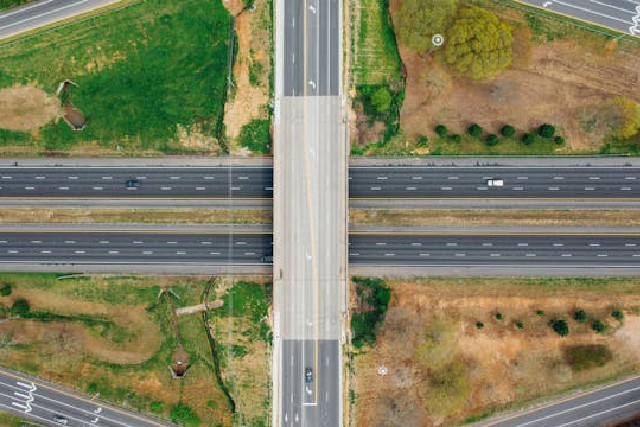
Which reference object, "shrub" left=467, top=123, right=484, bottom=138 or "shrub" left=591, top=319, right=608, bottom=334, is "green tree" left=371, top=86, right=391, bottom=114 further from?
"shrub" left=591, top=319, right=608, bottom=334

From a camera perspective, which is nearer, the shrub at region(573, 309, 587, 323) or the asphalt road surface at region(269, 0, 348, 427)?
the shrub at region(573, 309, 587, 323)

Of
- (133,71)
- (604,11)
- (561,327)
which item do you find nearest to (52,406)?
(133,71)

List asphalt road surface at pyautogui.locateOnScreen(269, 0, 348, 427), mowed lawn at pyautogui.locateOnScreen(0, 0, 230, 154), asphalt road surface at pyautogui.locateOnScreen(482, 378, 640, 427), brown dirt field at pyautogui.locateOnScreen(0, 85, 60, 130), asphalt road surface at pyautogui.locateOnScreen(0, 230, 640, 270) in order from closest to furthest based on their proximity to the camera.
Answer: asphalt road surface at pyautogui.locateOnScreen(269, 0, 348, 427) → asphalt road surface at pyautogui.locateOnScreen(482, 378, 640, 427) → asphalt road surface at pyautogui.locateOnScreen(0, 230, 640, 270) → mowed lawn at pyautogui.locateOnScreen(0, 0, 230, 154) → brown dirt field at pyautogui.locateOnScreen(0, 85, 60, 130)

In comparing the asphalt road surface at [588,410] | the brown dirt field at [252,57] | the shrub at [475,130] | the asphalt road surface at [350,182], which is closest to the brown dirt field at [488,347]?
the asphalt road surface at [588,410]

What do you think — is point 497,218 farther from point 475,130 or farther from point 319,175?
point 319,175

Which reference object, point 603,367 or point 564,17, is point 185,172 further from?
point 603,367

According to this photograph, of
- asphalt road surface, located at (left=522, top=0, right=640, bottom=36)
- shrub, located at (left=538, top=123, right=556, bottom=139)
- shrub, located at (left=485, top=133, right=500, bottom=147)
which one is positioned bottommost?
shrub, located at (left=485, top=133, right=500, bottom=147)

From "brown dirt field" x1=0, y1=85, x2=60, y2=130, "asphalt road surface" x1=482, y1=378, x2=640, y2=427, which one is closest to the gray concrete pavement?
"brown dirt field" x1=0, y1=85, x2=60, y2=130
